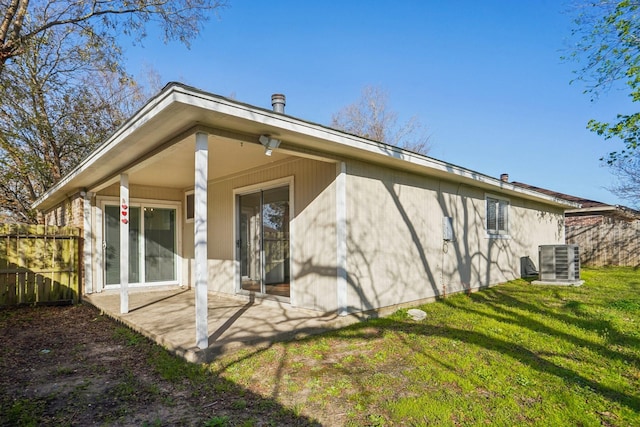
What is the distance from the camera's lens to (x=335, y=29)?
9742 millimetres

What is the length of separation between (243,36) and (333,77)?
21.0 ft

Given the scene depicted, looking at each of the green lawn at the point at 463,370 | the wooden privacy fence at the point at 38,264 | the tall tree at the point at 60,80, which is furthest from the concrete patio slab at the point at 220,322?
the tall tree at the point at 60,80

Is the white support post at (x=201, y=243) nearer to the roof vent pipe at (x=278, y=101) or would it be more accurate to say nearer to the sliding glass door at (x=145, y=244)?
the roof vent pipe at (x=278, y=101)

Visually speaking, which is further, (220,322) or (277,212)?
(277,212)

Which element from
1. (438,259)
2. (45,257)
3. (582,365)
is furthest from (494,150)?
(45,257)

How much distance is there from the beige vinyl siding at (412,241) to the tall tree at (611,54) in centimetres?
347

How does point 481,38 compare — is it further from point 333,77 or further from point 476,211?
point 333,77

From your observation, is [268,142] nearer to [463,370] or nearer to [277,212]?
[277,212]

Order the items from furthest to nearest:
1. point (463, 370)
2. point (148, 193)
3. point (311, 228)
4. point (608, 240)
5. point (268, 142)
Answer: point (608, 240), point (148, 193), point (311, 228), point (268, 142), point (463, 370)

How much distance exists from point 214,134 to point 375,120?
17.4 m

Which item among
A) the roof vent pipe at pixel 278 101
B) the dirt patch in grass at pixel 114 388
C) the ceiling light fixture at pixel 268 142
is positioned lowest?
the dirt patch in grass at pixel 114 388

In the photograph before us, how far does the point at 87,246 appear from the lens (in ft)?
24.8

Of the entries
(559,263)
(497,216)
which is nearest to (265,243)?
(497,216)

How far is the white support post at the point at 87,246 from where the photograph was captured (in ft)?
24.7
